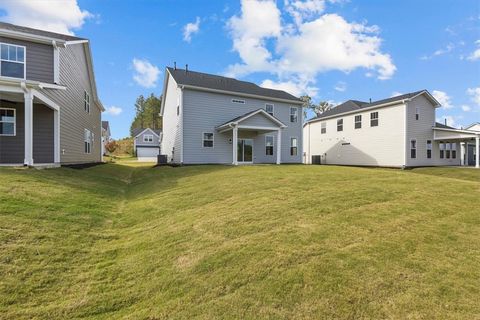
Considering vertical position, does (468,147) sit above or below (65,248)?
above

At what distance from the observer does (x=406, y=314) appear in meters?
2.81

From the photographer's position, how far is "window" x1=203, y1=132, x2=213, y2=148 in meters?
19.8

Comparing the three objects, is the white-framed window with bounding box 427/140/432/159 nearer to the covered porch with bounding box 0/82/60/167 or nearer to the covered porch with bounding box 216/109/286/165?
the covered porch with bounding box 216/109/286/165

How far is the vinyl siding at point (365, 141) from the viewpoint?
73.5 feet

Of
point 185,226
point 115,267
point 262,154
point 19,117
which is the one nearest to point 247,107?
point 262,154

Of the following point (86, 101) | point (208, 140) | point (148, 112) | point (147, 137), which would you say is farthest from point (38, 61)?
point (148, 112)

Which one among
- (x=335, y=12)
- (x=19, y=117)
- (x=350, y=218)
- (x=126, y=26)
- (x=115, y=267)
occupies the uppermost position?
(x=335, y=12)

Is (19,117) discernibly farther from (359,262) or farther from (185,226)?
(359,262)

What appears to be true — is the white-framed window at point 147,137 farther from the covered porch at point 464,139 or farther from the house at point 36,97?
the covered porch at point 464,139

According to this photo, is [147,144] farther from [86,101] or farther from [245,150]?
[245,150]

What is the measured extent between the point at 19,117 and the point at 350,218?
15.0 metres

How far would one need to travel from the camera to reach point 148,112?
243ft

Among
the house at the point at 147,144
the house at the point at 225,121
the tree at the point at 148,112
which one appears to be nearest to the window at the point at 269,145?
the house at the point at 225,121

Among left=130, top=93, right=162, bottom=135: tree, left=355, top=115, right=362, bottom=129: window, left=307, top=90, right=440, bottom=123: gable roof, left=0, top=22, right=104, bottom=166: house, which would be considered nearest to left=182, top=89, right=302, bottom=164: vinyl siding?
left=0, top=22, right=104, bottom=166: house
